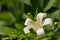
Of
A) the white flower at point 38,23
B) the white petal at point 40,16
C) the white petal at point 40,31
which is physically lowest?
the white petal at point 40,31

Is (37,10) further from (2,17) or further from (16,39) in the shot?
(2,17)

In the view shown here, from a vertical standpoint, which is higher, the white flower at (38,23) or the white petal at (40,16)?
the white petal at (40,16)

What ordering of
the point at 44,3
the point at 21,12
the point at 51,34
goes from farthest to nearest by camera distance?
1. the point at 21,12
2. the point at 44,3
3. the point at 51,34

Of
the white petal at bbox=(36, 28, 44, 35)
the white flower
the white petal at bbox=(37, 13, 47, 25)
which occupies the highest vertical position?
the white petal at bbox=(37, 13, 47, 25)

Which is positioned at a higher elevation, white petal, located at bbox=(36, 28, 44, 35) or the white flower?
the white flower

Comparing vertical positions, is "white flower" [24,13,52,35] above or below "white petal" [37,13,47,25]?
below

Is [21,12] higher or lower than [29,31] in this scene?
higher

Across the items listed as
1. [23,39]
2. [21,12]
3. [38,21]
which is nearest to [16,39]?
[23,39]

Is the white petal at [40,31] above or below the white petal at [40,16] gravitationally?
below
